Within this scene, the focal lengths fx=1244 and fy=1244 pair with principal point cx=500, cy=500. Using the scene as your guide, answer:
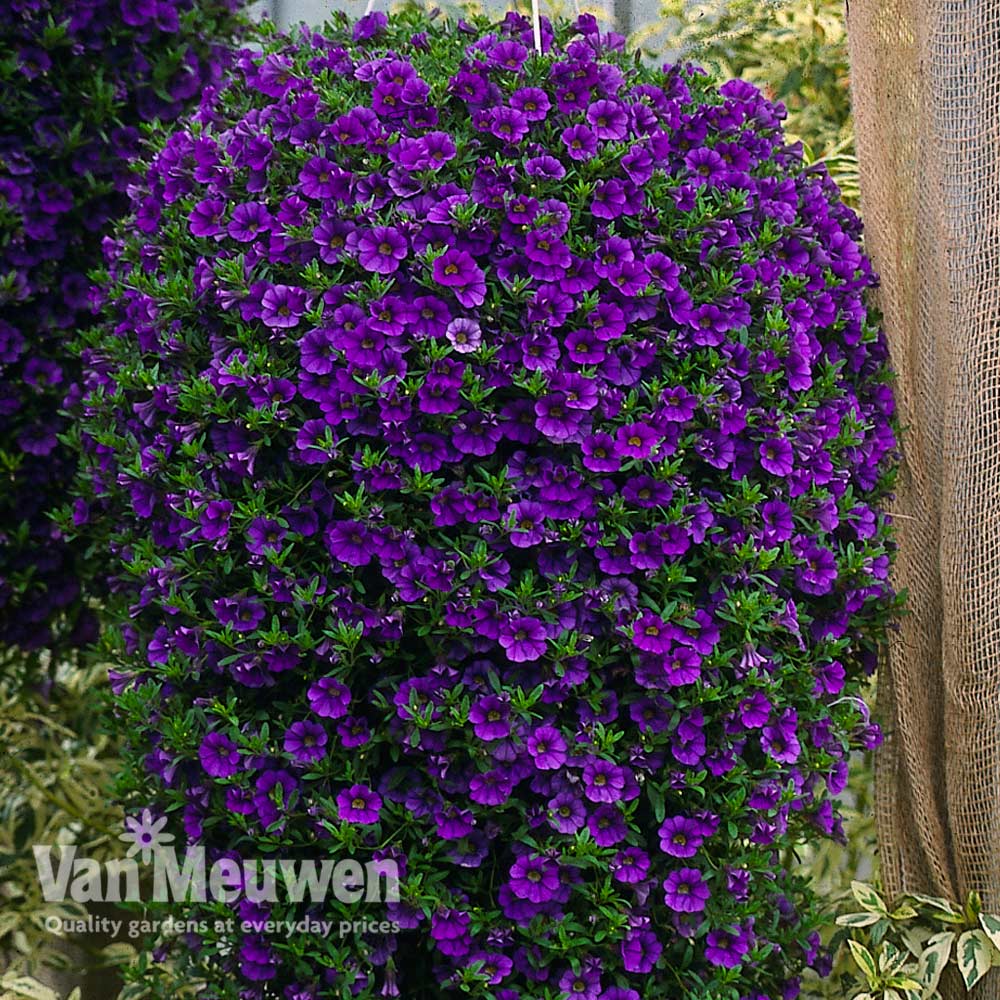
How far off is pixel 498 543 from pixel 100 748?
1527mm

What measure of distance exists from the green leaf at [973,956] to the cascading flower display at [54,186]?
145cm

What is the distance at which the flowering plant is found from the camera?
1259 millimetres

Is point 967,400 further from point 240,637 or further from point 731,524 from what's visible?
point 240,637

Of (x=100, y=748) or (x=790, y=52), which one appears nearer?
(x=790, y=52)

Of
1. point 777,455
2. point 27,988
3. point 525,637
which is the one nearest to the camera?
point 525,637

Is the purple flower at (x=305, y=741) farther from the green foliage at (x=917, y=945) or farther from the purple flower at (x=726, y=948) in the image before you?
the green foliage at (x=917, y=945)

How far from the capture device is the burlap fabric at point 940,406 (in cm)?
154

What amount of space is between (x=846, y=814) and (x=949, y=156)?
115 cm

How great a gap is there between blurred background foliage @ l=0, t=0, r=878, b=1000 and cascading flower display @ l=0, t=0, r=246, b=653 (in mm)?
361

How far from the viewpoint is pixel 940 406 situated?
161 centimetres

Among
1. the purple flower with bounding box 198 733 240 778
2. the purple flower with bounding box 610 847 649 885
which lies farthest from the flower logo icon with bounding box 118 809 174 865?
the purple flower with bounding box 610 847 649 885

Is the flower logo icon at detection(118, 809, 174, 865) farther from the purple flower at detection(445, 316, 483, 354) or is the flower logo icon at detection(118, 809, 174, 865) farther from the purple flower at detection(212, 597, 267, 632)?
the purple flower at detection(445, 316, 483, 354)

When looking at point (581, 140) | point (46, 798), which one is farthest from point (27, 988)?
point (581, 140)

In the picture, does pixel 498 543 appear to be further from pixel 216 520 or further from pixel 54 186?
pixel 54 186
